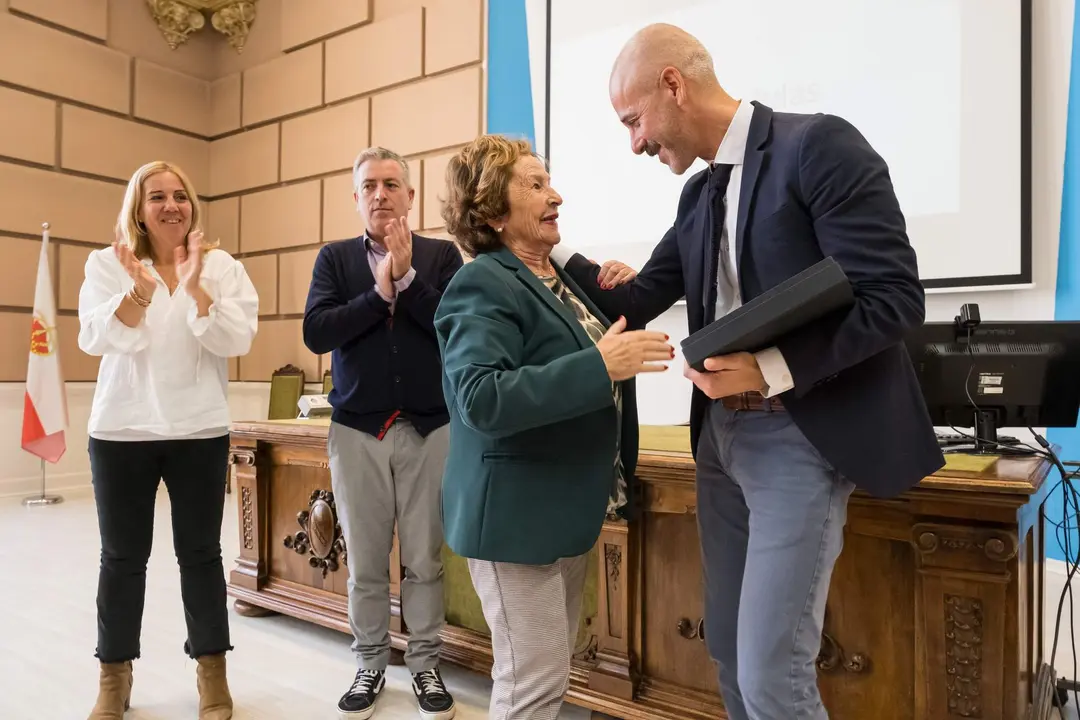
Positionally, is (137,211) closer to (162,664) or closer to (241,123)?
(162,664)

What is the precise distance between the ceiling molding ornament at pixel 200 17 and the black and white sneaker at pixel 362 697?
627cm

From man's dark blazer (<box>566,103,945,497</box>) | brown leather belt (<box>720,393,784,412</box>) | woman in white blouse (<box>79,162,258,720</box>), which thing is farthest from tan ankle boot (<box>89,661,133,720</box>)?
man's dark blazer (<box>566,103,945,497</box>)

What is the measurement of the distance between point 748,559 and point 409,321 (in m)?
1.34

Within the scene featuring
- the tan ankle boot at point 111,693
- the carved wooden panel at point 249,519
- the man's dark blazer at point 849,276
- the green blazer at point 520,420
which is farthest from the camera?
the carved wooden panel at point 249,519

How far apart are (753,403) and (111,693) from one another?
1.86 meters

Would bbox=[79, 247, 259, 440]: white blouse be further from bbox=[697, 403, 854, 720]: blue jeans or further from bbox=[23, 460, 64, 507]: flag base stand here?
bbox=[23, 460, 64, 507]: flag base stand

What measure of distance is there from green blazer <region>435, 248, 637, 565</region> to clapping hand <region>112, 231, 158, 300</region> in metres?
0.97

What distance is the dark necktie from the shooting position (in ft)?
4.31

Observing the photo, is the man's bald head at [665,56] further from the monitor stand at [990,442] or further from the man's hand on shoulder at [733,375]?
the monitor stand at [990,442]

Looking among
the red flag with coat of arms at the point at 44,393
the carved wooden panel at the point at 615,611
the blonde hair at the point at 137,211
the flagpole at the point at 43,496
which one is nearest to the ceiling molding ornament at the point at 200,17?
the flagpole at the point at 43,496

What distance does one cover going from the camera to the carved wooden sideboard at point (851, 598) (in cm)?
156

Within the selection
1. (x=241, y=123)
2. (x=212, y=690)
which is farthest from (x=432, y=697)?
(x=241, y=123)

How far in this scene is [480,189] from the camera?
148 cm

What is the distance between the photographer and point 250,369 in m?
6.78
